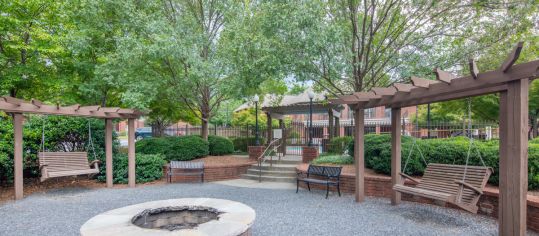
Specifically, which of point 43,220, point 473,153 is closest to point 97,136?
point 43,220

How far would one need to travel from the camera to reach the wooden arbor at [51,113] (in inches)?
280

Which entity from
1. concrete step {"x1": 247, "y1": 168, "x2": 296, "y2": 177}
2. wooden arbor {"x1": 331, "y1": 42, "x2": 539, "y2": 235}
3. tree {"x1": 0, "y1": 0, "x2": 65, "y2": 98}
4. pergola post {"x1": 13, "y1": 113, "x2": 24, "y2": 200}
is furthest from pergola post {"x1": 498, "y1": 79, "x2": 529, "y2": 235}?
tree {"x1": 0, "y1": 0, "x2": 65, "y2": 98}

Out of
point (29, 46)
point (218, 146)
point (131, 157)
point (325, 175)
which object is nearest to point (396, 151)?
point (325, 175)

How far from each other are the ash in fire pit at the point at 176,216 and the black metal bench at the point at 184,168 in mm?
5005

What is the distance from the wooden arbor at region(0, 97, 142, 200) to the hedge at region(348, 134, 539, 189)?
23.5ft

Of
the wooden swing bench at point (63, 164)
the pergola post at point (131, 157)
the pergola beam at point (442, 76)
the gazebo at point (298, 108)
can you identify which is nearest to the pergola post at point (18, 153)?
the wooden swing bench at point (63, 164)

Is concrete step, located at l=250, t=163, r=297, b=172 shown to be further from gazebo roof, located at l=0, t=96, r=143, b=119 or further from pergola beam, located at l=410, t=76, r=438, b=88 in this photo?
pergola beam, located at l=410, t=76, r=438, b=88

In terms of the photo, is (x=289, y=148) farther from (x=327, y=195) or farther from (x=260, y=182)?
(x=327, y=195)

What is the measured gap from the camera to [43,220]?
5691 mm

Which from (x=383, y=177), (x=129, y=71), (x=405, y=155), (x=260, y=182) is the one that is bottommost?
(x=260, y=182)

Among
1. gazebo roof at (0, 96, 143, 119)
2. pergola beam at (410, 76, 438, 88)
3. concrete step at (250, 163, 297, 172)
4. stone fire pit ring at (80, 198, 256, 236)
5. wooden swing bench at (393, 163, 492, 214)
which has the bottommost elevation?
concrete step at (250, 163, 297, 172)

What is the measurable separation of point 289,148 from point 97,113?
460 inches

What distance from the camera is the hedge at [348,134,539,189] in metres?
5.91

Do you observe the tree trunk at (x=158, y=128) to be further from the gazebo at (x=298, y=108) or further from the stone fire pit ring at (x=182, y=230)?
the stone fire pit ring at (x=182, y=230)
